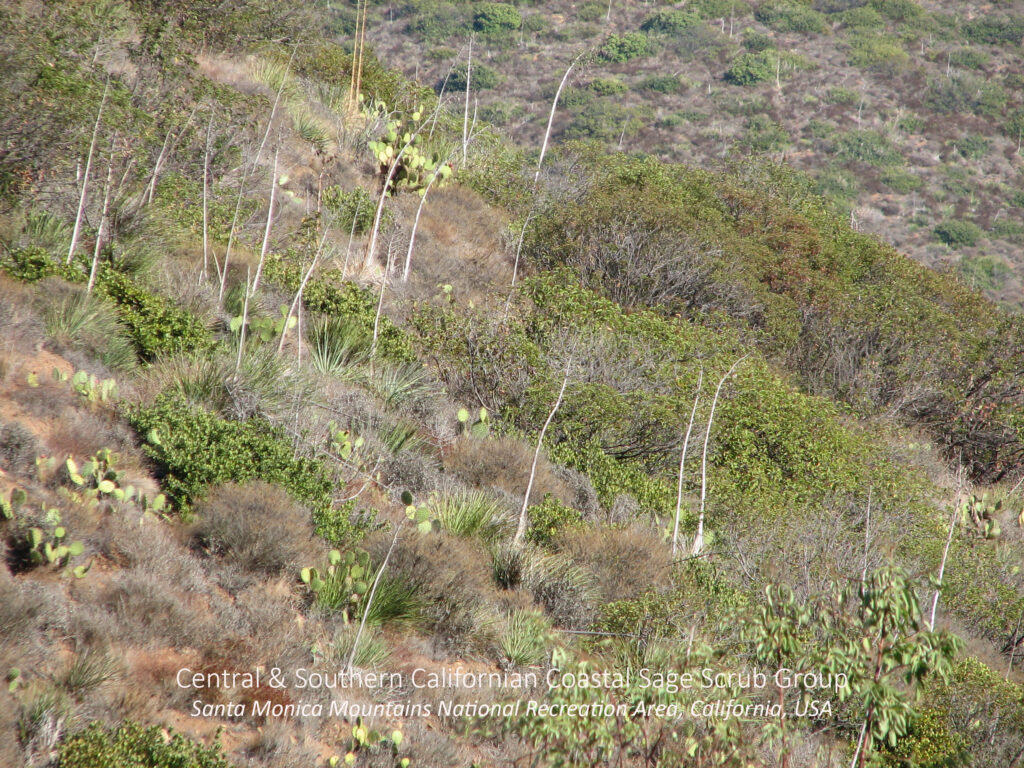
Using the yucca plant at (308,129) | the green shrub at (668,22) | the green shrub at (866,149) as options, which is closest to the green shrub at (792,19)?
the green shrub at (668,22)

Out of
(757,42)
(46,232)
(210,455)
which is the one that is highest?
(757,42)

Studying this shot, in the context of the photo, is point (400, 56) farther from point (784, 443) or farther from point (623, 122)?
point (784, 443)

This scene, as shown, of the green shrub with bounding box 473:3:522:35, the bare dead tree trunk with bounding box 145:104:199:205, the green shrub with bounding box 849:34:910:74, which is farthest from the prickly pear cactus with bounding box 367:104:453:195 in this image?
the green shrub with bounding box 849:34:910:74

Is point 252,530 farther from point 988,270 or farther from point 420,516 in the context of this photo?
point 988,270

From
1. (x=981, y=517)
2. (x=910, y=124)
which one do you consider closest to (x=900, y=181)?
(x=910, y=124)

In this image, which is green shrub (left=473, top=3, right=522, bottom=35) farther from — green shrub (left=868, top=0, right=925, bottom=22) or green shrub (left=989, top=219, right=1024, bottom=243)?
green shrub (left=989, top=219, right=1024, bottom=243)

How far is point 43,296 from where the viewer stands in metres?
6.54

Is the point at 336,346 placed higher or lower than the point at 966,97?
lower

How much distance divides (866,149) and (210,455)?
2162 inches

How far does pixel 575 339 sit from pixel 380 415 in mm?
3384

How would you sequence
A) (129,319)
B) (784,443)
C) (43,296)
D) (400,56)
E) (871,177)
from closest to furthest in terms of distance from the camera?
1. (43,296)
2. (129,319)
3. (784,443)
4. (871,177)
5. (400,56)

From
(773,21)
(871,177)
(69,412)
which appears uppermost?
(773,21)

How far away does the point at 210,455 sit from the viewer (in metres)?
5.85

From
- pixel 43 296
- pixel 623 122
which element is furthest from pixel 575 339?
pixel 623 122
